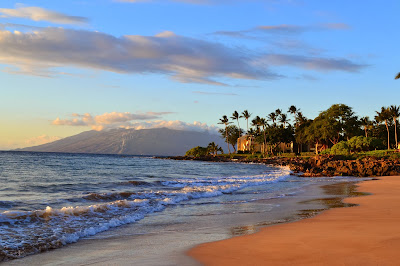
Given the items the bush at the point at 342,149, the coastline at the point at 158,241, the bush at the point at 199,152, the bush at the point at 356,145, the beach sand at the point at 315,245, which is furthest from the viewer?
the bush at the point at 199,152

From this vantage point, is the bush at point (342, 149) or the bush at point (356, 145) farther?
the bush at point (356, 145)

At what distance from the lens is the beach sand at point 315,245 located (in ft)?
20.3

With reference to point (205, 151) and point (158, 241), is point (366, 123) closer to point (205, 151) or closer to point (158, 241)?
point (205, 151)

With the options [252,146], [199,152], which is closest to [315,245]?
[252,146]

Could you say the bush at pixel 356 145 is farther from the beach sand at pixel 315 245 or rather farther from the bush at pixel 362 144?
the beach sand at pixel 315 245

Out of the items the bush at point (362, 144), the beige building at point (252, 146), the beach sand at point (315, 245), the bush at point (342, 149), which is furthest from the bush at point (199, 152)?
the beach sand at point (315, 245)

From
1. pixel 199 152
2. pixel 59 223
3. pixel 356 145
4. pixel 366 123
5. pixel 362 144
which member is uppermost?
pixel 366 123

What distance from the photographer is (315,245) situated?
7.20 metres

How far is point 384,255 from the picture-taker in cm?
620

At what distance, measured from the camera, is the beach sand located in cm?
618

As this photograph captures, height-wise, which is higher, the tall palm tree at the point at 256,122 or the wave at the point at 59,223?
the tall palm tree at the point at 256,122

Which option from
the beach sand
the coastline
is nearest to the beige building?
the coastline

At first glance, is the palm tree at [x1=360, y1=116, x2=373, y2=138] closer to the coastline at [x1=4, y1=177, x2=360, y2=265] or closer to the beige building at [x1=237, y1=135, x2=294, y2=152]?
the beige building at [x1=237, y1=135, x2=294, y2=152]

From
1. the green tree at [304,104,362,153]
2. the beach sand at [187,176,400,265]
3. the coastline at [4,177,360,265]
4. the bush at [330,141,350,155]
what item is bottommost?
the coastline at [4,177,360,265]
